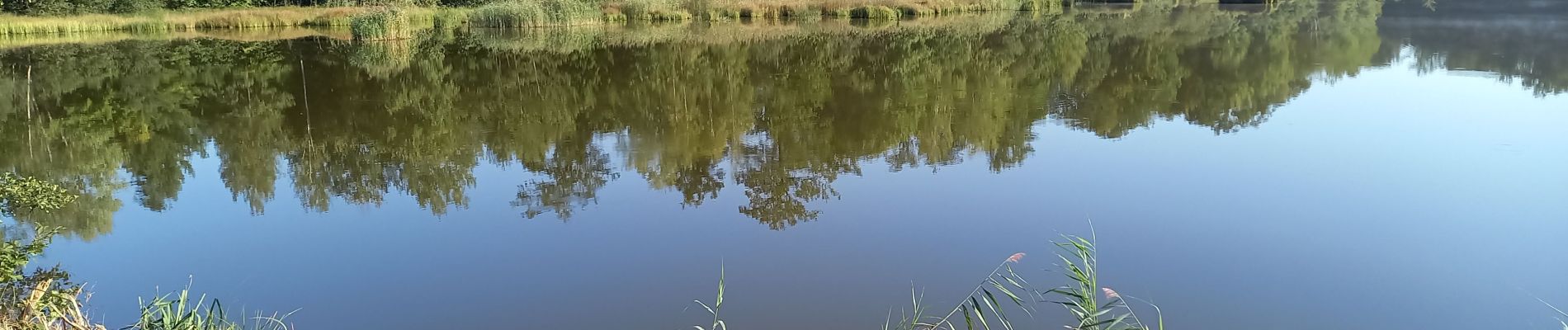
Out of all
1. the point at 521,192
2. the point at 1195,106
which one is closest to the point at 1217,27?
the point at 1195,106

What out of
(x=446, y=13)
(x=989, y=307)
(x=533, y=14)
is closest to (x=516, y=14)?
(x=533, y=14)

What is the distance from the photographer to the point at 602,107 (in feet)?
32.5

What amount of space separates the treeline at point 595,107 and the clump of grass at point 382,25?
3.17 feet

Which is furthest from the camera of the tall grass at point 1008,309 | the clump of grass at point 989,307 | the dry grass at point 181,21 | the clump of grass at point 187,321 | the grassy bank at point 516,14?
the grassy bank at point 516,14

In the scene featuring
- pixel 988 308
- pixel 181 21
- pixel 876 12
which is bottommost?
pixel 988 308

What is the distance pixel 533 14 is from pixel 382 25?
4.72 metres

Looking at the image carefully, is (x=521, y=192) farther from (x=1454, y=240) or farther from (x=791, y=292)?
(x=1454, y=240)

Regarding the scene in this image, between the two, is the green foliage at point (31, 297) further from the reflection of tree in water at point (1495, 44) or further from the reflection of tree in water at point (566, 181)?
the reflection of tree in water at point (1495, 44)

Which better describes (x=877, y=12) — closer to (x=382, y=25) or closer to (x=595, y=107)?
(x=382, y=25)

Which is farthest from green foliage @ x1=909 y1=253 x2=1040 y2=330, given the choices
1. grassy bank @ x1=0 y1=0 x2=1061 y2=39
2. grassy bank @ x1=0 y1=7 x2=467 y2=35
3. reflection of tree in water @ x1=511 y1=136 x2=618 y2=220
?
grassy bank @ x1=0 y1=0 x2=1061 y2=39

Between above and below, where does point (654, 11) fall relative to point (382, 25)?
above

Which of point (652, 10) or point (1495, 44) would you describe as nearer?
point (1495, 44)

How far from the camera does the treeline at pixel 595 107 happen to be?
6.64 m

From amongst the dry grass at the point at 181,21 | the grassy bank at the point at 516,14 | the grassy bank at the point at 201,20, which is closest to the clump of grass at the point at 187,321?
the grassy bank at the point at 201,20
